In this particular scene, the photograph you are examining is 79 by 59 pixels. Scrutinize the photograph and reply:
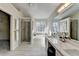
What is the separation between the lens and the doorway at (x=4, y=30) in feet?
18.3

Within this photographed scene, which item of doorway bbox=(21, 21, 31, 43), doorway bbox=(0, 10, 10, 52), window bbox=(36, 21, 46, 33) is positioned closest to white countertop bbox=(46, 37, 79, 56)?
window bbox=(36, 21, 46, 33)

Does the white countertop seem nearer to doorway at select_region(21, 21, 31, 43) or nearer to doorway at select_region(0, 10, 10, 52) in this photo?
doorway at select_region(0, 10, 10, 52)

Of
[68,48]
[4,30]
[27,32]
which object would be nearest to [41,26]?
[4,30]

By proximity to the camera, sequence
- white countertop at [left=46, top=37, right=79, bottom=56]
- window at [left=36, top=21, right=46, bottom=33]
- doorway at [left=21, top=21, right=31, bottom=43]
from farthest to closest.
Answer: doorway at [left=21, top=21, right=31, bottom=43], window at [left=36, top=21, right=46, bottom=33], white countertop at [left=46, top=37, right=79, bottom=56]

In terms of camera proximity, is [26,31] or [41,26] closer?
[41,26]

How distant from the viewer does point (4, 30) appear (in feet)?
19.0

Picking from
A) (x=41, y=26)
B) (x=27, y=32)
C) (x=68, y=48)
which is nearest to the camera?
(x=68, y=48)

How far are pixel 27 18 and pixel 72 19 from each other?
487 cm

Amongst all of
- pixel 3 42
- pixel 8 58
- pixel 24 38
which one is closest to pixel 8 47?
pixel 3 42

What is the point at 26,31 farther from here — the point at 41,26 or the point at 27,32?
the point at 41,26

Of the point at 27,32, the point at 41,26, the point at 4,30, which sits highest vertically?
the point at 41,26

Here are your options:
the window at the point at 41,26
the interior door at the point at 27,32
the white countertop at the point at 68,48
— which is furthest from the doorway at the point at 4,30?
the white countertop at the point at 68,48

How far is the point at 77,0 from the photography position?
1.24m

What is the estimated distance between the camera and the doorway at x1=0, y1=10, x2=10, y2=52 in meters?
5.59
